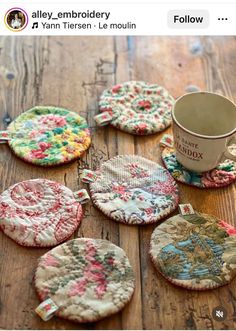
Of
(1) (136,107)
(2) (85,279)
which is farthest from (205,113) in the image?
(2) (85,279)

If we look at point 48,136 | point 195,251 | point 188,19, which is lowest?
point 195,251

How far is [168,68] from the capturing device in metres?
1.34

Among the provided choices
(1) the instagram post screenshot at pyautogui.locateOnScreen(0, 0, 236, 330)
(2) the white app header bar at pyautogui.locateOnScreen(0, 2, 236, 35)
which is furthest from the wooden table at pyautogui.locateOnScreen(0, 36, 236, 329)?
(2) the white app header bar at pyautogui.locateOnScreen(0, 2, 236, 35)

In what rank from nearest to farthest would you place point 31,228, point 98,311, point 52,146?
point 98,311, point 31,228, point 52,146

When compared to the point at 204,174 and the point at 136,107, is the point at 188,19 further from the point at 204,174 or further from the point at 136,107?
the point at 204,174

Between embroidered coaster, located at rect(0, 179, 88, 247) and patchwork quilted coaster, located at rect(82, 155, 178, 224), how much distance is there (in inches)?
1.8

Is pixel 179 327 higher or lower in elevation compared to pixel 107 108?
lower

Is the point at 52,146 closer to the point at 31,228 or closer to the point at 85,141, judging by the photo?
the point at 85,141

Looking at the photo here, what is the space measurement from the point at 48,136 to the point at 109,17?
12.4 inches

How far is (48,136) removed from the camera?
44.4 inches

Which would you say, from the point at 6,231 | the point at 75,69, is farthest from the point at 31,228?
the point at 75,69

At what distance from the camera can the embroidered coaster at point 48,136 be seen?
1087 millimetres

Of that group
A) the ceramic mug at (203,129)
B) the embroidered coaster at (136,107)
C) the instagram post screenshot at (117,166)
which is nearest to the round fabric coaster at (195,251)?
the instagram post screenshot at (117,166)

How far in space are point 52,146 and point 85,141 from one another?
0.07m
